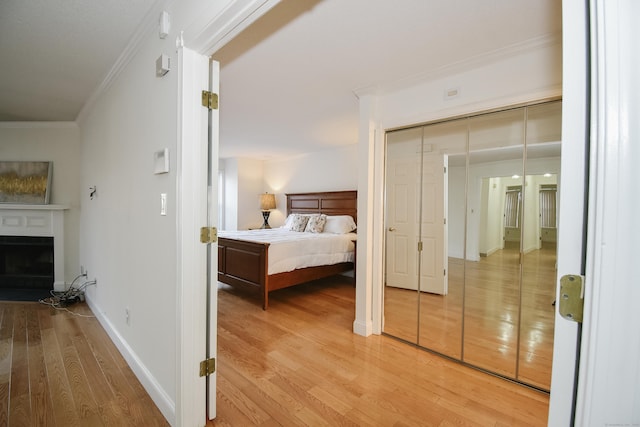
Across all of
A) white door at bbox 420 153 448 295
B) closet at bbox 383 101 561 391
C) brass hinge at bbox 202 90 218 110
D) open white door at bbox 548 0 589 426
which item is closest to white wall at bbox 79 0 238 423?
brass hinge at bbox 202 90 218 110

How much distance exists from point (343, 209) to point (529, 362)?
3.37m

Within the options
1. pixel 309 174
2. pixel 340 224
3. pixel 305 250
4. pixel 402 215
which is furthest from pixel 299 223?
pixel 402 215

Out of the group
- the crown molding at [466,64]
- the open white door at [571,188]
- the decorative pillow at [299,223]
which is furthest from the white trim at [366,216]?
the decorative pillow at [299,223]

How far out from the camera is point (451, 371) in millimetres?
2158

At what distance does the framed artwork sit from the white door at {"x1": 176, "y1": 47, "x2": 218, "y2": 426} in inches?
153

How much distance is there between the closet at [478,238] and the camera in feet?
6.55

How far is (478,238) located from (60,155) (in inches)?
208

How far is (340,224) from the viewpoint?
4777mm

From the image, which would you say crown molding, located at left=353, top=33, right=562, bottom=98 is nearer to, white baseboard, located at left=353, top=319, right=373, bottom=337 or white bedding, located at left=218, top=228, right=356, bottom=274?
white bedding, located at left=218, top=228, right=356, bottom=274

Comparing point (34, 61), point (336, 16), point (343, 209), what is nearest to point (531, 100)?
point (336, 16)

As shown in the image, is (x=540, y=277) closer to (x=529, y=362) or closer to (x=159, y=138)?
(x=529, y=362)

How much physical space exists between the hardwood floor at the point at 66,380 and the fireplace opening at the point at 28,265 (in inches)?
48.0

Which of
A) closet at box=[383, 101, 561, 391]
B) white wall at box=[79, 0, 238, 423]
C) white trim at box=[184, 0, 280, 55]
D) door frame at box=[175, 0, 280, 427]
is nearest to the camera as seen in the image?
white trim at box=[184, 0, 280, 55]

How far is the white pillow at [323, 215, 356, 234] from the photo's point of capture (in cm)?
474
